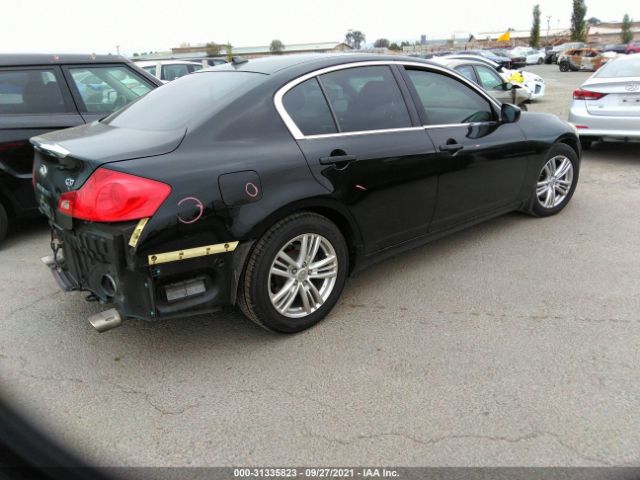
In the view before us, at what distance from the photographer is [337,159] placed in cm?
323

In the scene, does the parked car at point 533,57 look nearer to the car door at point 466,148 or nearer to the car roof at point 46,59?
the car door at point 466,148

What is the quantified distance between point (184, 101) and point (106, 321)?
1.47m

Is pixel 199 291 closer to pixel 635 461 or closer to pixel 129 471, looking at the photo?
pixel 129 471

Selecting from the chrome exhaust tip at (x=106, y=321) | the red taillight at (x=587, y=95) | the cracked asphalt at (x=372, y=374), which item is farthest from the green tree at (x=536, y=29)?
the chrome exhaust tip at (x=106, y=321)

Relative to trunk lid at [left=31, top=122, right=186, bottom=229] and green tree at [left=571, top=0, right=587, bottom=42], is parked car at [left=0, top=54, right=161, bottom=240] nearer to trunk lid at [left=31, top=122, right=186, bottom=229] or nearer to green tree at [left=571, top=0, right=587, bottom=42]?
trunk lid at [left=31, top=122, right=186, bottom=229]

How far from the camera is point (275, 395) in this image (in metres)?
2.68

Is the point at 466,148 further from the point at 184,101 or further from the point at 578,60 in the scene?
the point at 578,60

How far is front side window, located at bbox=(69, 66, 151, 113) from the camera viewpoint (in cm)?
519

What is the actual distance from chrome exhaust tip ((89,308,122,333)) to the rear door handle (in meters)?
2.54

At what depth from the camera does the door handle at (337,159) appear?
10.4 ft

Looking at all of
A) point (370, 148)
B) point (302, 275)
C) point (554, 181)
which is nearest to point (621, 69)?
point (554, 181)

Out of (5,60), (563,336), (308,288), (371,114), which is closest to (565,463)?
(563,336)

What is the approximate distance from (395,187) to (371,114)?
21.1 inches

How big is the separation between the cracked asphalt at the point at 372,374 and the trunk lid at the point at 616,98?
12.6 ft
